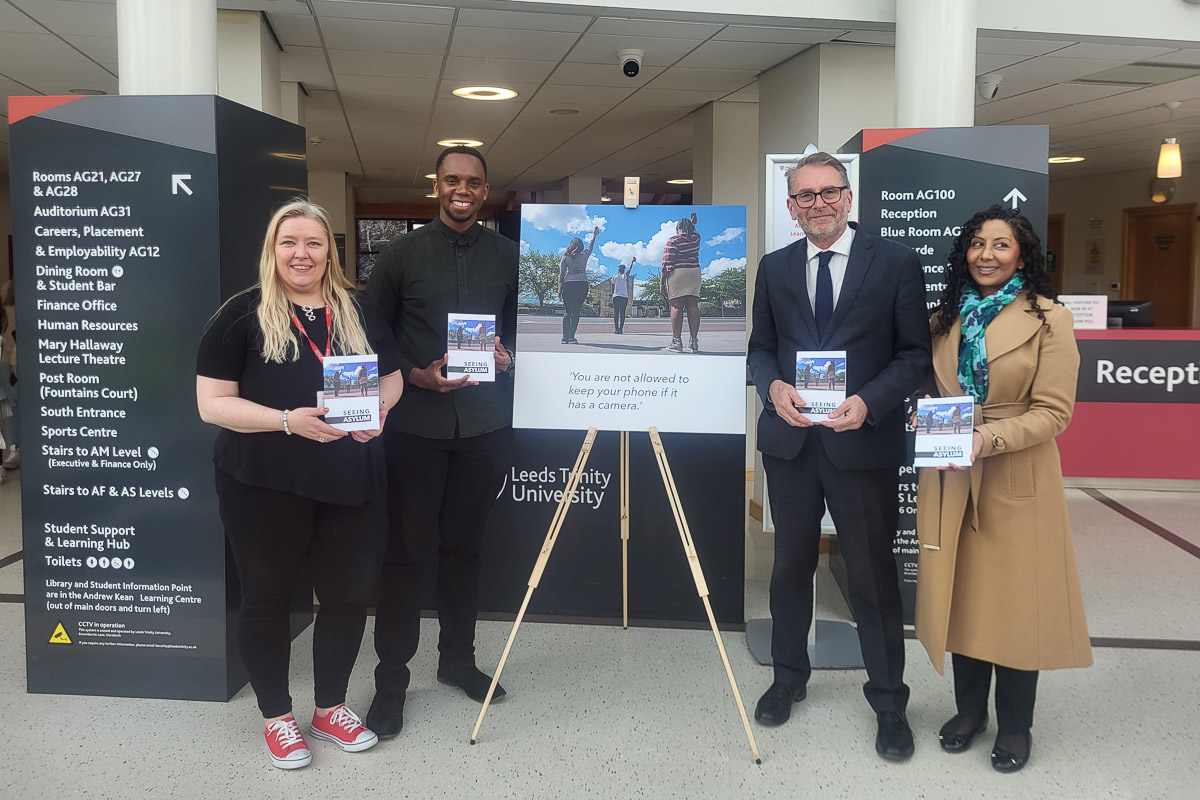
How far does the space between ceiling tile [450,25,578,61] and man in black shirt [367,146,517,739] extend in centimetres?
202

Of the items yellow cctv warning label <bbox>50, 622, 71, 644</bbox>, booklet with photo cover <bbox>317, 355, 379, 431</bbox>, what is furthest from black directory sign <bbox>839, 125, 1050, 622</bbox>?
yellow cctv warning label <bbox>50, 622, 71, 644</bbox>

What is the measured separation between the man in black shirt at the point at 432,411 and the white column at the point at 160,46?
3.67 ft

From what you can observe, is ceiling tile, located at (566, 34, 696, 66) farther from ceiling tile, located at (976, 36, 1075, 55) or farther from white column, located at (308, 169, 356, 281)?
white column, located at (308, 169, 356, 281)

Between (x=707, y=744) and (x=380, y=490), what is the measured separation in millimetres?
1284

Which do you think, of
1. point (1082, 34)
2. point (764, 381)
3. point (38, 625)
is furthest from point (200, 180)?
point (1082, 34)

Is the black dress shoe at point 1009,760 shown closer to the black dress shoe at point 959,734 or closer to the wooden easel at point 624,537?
the black dress shoe at point 959,734

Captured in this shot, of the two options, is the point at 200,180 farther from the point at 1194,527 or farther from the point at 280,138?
the point at 1194,527

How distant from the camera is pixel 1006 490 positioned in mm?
2572

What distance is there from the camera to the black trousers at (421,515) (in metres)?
2.92

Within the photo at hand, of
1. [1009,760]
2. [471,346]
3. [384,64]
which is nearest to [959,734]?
[1009,760]

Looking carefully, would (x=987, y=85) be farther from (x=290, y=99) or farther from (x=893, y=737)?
(x=290, y=99)

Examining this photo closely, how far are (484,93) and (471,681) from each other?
13.9 ft

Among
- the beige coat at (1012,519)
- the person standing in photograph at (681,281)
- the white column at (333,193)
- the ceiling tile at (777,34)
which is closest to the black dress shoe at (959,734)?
the beige coat at (1012,519)

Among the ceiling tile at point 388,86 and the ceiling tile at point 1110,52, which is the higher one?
the ceiling tile at point 388,86
